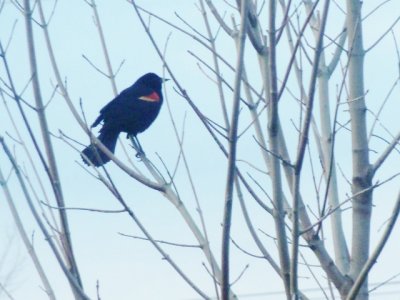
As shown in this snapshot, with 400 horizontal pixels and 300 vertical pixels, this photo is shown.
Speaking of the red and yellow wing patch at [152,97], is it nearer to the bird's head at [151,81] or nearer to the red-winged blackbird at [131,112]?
the red-winged blackbird at [131,112]

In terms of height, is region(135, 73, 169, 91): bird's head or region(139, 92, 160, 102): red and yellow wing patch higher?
region(135, 73, 169, 91): bird's head

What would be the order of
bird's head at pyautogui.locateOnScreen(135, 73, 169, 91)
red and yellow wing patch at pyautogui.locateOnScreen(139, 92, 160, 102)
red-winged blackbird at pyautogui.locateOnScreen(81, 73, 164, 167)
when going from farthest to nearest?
bird's head at pyautogui.locateOnScreen(135, 73, 169, 91), red and yellow wing patch at pyautogui.locateOnScreen(139, 92, 160, 102), red-winged blackbird at pyautogui.locateOnScreen(81, 73, 164, 167)

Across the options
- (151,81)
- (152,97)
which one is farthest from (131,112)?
(151,81)

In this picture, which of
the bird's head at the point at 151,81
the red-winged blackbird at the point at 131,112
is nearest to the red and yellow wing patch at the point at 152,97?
the red-winged blackbird at the point at 131,112

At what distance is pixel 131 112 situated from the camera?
19.8 ft

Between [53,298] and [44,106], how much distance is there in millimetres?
565

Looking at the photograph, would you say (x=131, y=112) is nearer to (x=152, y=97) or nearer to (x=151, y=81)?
(x=152, y=97)

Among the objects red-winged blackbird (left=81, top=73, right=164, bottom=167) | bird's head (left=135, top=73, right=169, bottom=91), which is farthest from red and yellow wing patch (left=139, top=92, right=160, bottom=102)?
bird's head (left=135, top=73, right=169, bottom=91)

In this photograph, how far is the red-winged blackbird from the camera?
561cm

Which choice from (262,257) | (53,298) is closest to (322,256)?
(262,257)

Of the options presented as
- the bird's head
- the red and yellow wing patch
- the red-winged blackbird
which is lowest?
the red-winged blackbird

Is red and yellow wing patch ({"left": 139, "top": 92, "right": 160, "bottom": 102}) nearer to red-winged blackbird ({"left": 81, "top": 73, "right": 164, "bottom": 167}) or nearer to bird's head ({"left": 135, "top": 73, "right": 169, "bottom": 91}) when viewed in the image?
red-winged blackbird ({"left": 81, "top": 73, "right": 164, "bottom": 167})

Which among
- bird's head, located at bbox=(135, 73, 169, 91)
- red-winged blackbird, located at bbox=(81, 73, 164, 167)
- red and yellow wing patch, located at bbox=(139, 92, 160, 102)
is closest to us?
red-winged blackbird, located at bbox=(81, 73, 164, 167)

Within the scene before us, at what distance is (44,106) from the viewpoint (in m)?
2.44
